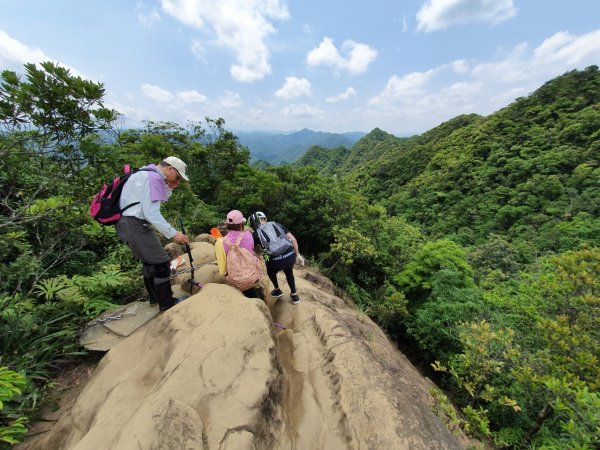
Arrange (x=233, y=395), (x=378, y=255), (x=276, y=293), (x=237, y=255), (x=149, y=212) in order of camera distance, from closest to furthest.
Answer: (x=233, y=395) < (x=149, y=212) < (x=237, y=255) < (x=276, y=293) < (x=378, y=255)

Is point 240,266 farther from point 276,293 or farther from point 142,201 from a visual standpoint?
point 142,201

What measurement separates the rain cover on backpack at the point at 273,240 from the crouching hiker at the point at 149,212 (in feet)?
4.32

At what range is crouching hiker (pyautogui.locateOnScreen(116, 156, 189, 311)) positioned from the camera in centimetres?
369

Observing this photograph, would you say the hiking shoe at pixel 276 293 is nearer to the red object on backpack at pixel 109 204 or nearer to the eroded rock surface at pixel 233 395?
the eroded rock surface at pixel 233 395

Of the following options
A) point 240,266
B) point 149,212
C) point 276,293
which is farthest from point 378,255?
point 149,212

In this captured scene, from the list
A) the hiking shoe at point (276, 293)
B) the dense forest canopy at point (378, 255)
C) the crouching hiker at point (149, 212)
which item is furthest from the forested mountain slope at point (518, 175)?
the crouching hiker at point (149, 212)

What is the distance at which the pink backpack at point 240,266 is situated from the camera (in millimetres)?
4516

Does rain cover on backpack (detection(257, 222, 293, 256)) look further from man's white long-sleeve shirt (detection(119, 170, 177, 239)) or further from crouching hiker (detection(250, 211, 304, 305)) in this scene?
man's white long-sleeve shirt (detection(119, 170, 177, 239))

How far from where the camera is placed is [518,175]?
41500mm

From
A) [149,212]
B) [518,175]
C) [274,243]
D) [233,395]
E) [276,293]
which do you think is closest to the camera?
[233,395]

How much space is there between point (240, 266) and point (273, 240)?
2.29ft

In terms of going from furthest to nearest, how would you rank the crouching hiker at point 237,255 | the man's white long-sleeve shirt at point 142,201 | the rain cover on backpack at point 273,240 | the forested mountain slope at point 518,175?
the forested mountain slope at point 518,175
the rain cover on backpack at point 273,240
the crouching hiker at point 237,255
the man's white long-sleeve shirt at point 142,201

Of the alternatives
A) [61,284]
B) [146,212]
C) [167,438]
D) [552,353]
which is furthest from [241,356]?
[552,353]

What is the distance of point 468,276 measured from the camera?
14.7 metres
